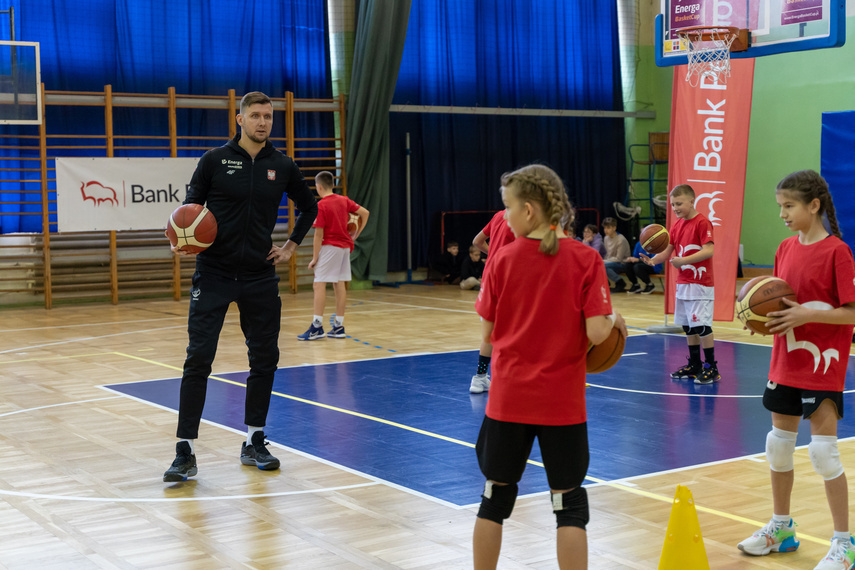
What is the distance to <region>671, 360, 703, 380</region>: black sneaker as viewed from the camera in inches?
274

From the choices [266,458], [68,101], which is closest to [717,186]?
[266,458]

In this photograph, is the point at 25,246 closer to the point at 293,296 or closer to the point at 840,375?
the point at 293,296

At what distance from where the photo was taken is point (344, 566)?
3.36m

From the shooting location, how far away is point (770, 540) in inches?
135

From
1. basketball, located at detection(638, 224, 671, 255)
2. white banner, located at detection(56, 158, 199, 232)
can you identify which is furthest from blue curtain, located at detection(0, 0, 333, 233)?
basketball, located at detection(638, 224, 671, 255)

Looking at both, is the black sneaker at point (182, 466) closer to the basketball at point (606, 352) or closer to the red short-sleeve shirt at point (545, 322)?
the red short-sleeve shirt at point (545, 322)

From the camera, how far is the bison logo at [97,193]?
39.4 feet

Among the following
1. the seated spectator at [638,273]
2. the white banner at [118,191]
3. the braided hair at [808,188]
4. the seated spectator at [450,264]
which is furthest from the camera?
the seated spectator at [450,264]

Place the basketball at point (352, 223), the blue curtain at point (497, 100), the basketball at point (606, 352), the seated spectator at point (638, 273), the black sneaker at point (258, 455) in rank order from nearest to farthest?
the basketball at point (606, 352) → the black sneaker at point (258, 455) → the basketball at point (352, 223) → the seated spectator at point (638, 273) → the blue curtain at point (497, 100)

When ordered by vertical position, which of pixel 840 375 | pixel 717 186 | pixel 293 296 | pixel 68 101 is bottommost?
pixel 293 296

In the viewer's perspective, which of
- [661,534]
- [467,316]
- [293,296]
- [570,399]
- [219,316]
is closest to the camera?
[570,399]

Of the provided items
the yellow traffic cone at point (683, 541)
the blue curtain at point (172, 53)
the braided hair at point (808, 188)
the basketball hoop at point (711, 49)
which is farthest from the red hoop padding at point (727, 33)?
the yellow traffic cone at point (683, 541)

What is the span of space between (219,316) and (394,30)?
397 inches

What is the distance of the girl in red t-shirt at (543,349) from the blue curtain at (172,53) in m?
10.9
